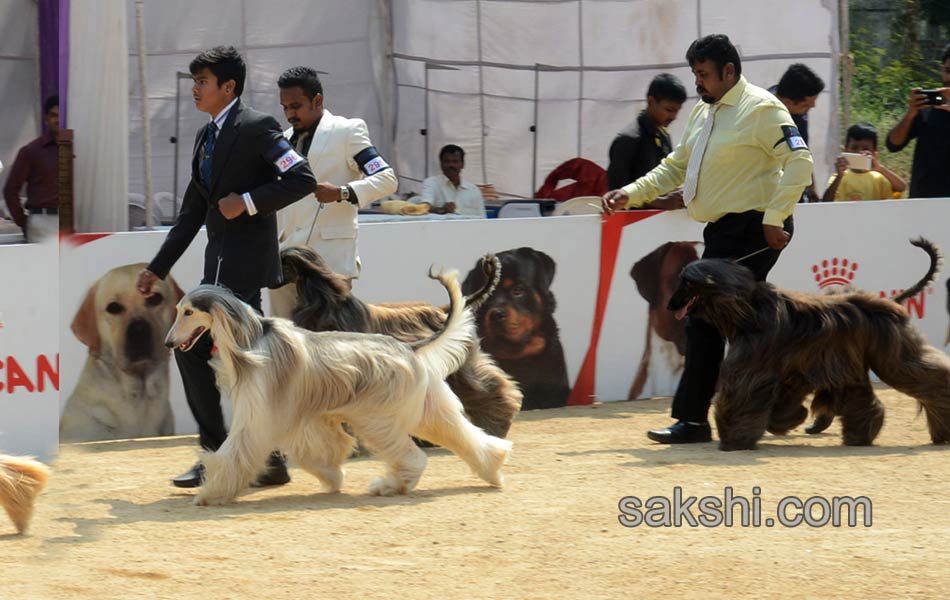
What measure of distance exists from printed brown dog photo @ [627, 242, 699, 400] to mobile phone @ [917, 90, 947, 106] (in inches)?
82.2

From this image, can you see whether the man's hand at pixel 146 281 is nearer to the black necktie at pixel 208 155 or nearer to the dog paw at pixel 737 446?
the black necktie at pixel 208 155

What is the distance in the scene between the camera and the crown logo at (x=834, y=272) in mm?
9078

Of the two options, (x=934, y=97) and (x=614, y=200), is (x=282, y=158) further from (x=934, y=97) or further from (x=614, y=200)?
(x=934, y=97)

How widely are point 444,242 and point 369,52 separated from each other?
575 centimetres

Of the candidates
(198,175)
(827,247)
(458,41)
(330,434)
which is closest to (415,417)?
(330,434)

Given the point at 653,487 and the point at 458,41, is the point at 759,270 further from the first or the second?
the point at 458,41

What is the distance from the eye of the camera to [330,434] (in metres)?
5.92

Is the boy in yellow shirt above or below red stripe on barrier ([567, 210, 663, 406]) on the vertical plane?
above

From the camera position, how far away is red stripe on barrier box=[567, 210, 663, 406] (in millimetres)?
8648

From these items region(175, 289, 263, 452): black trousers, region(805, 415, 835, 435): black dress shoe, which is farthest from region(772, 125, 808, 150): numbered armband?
region(175, 289, 263, 452): black trousers

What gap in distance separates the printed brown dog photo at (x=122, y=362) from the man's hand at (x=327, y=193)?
1.38 metres

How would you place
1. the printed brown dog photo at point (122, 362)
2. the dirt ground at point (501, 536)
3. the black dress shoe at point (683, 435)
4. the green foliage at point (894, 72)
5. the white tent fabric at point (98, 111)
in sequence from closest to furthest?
the dirt ground at point (501, 536), the black dress shoe at point (683, 435), the printed brown dog photo at point (122, 362), the white tent fabric at point (98, 111), the green foliage at point (894, 72)

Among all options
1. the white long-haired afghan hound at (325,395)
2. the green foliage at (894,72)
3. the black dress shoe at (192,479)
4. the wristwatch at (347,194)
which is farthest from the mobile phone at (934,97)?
the green foliage at (894,72)

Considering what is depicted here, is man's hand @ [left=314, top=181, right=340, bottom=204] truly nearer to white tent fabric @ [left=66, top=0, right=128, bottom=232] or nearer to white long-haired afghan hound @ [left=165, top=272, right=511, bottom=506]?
white long-haired afghan hound @ [left=165, top=272, right=511, bottom=506]
